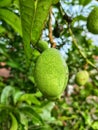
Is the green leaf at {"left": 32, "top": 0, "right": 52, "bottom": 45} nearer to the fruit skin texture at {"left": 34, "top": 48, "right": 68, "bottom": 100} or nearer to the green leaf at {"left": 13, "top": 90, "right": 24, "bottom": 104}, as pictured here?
the fruit skin texture at {"left": 34, "top": 48, "right": 68, "bottom": 100}

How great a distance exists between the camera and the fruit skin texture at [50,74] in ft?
2.82

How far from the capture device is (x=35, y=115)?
4.96 ft

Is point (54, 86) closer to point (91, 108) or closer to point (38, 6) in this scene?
point (38, 6)

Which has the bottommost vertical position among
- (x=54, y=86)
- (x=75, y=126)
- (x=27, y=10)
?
(x=75, y=126)

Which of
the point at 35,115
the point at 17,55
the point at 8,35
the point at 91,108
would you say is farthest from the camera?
the point at 91,108

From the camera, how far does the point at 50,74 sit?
0.88m

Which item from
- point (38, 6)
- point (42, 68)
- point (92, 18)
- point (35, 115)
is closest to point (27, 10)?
point (38, 6)

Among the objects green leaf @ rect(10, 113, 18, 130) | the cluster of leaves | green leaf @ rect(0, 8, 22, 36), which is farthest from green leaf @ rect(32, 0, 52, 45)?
green leaf @ rect(10, 113, 18, 130)

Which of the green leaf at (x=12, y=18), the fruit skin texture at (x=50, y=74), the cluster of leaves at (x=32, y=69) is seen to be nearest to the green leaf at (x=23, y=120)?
the cluster of leaves at (x=32, y=69)

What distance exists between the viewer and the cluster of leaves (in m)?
0.77

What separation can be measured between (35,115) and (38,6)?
88 cm

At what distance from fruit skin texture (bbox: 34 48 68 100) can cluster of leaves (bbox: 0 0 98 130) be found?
0.04 m

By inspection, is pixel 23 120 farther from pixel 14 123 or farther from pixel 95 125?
pixel 95 125

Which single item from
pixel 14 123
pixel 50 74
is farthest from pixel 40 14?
pixel 14 123
